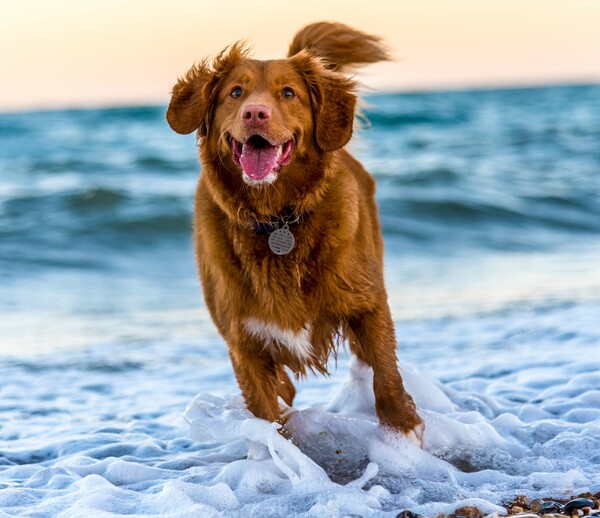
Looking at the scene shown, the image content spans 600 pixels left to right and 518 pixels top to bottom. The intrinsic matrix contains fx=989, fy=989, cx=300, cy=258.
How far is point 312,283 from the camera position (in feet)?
13.7

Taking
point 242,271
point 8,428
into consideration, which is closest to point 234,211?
point 242,271

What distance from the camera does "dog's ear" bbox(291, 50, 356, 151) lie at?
4.18 meters

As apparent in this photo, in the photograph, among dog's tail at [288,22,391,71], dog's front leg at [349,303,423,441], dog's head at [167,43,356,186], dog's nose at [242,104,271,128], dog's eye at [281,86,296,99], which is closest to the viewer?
dog's nose at [242,104,271,128]

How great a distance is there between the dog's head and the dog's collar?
0.20 m

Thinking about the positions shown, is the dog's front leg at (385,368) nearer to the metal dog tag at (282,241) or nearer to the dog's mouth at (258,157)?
the metal dog tag at (282,241)

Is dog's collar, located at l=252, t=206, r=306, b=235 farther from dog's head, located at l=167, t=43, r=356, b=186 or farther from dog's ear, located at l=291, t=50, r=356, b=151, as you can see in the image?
dog's ear, located at l=291, t=50, r=356, b=151

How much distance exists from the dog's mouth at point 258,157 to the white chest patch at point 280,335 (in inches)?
25.8

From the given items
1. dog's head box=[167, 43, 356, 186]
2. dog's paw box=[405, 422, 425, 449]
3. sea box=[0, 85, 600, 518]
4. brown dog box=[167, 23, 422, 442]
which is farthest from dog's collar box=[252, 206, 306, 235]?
dog's paw box=[405, 422, 425, 449]

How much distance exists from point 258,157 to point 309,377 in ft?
9.03

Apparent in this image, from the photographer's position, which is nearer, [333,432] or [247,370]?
[247,370]

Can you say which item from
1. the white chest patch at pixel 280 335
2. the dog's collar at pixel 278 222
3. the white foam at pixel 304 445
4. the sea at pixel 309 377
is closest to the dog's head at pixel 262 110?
the dog's collar at pixel 278 222

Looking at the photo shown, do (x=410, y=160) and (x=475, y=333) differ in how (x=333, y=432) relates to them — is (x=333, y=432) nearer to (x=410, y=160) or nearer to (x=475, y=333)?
(x=475, y=333)

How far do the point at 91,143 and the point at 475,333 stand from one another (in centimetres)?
1730

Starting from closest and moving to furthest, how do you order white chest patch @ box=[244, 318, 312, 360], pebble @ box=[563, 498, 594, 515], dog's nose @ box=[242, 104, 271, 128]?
pebble @ box=[563, 498, 594, 515], dog's nose @ box=[242, 104, 271, 128], white chest patch @ box=[244, 318, 312, 360]
